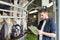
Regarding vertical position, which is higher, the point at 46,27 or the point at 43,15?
the point at 43,15

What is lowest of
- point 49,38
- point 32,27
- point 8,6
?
point 49,38

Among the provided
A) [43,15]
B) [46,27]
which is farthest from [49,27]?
[43,15]

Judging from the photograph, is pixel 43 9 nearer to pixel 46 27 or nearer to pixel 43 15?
pixel 43 15

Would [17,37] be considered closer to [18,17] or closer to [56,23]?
[18,17]

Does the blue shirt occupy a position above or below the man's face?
below

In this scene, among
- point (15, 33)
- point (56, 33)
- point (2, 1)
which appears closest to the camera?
point (2, 1)

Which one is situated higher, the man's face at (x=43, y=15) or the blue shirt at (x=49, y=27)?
the man's face at (x=43, y=15)

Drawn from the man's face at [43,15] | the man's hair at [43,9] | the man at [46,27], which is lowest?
the man at [46,27]

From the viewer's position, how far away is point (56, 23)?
1483 millimetres

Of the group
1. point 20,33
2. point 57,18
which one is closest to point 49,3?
point 57,18

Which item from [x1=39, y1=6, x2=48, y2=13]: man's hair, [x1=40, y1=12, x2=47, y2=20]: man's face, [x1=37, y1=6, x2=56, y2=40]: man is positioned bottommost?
[x1=37, y1=6, x2=56, y2=40]: man

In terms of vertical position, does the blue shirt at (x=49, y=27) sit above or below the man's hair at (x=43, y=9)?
below

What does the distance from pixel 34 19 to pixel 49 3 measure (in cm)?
22

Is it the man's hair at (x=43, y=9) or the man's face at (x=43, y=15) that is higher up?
the man's hair at (x=43, y=9)
